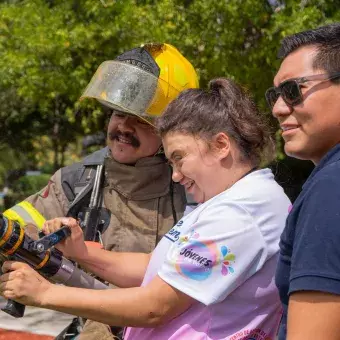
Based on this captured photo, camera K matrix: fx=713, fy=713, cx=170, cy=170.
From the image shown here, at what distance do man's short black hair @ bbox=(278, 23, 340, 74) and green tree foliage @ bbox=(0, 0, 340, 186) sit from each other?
Answer: 554 cm

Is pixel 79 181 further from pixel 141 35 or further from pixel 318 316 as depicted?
pixel 141 35

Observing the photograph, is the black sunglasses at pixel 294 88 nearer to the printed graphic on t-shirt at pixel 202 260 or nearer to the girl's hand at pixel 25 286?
the printed graphic on t-shirt at pixel 202 260

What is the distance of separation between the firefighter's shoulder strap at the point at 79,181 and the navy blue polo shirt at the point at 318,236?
1.43 metres

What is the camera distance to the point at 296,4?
301 inches

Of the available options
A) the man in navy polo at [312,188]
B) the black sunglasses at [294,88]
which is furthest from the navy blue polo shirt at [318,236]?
the black sunglasses at [294,88]

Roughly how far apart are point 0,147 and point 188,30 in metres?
13.8

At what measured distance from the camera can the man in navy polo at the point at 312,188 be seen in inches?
58.1

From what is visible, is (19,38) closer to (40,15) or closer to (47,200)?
(40,15)

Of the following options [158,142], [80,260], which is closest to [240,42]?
[158,142]

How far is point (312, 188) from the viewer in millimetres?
1534

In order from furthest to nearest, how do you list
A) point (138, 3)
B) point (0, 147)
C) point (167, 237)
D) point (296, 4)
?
point (0, 147) < point (138, 3) < point (296, 4) < point (167, 237)

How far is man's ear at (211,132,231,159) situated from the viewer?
7.20 ft

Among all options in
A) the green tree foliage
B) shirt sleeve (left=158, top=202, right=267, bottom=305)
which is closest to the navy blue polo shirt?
shirt sleeve (left=158, top=202, right=267, bottom=305)

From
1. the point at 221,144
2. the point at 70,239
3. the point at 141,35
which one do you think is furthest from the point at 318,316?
the point at 141,35
